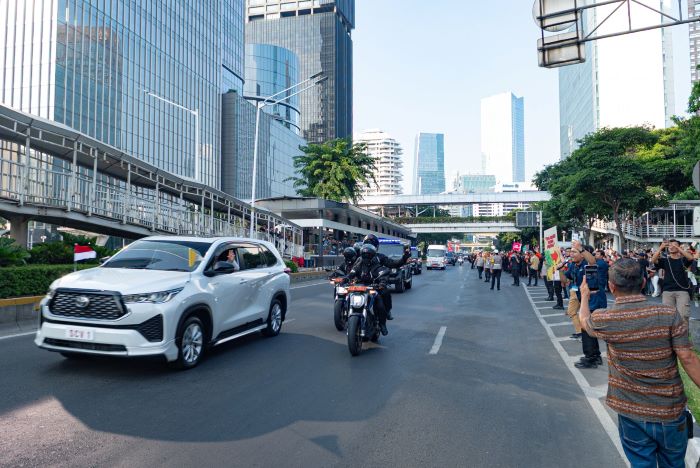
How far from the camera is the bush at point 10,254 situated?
471 inches

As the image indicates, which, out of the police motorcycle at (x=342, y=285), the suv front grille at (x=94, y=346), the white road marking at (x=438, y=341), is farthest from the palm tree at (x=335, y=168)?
the suv front grille at (x=94, y=346)

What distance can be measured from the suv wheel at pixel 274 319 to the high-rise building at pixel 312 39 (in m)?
160

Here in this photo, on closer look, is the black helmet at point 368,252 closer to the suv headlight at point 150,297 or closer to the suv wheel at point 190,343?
the suv wheel at point 190,343

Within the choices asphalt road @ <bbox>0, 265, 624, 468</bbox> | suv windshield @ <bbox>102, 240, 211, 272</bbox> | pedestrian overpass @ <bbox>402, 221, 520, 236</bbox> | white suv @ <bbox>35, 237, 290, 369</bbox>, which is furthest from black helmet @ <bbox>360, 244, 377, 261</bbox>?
pedestrian overpass @ <bbox>402, 221, 520, 236</bbox>

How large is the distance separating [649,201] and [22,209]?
120 feet

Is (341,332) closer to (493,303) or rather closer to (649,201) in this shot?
(493,303)

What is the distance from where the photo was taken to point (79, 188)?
16516mm

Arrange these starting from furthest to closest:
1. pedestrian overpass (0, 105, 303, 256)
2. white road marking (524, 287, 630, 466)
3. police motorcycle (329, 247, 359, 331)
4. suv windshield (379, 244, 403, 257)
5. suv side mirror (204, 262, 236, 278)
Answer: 1. suv windshield (379, 244, 403, 257)
2. pedestrian overpass (0, 105, 303, 256)
3. police motorcycle (329, 247, 359, 331)
4. suv side mirror (204, 262, 236, 278)
5. white road marking (524, 287, 630, 466)

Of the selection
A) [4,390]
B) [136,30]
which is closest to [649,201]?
[4,390]

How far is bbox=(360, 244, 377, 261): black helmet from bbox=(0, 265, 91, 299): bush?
7234 millimetres

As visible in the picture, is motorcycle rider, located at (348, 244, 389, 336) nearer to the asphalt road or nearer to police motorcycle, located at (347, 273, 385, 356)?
police motorcycle, located at (347, 273, 385, 356)

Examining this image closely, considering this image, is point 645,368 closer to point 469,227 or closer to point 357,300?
point 357,300

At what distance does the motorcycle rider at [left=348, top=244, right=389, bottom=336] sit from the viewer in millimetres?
8914

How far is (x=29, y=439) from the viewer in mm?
4355
